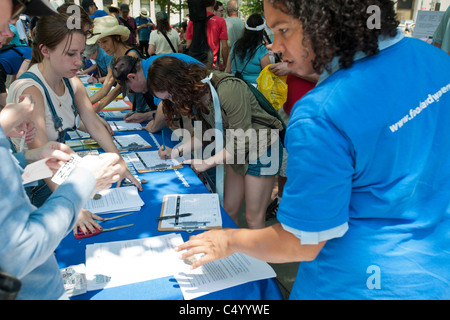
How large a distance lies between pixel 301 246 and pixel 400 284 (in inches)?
11.7

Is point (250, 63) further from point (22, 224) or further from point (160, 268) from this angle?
point (22, 224)

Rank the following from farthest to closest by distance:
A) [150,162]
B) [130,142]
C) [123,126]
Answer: [123,126], [130,142], [150,162]

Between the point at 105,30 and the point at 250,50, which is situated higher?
the point at 105,30

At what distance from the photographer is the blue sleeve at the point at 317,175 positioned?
74cm

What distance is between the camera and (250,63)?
162 inches

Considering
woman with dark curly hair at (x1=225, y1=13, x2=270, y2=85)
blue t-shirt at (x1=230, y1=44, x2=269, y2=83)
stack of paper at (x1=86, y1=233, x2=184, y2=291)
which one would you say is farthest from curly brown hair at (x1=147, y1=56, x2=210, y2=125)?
blue t-shirt at (x1=230, y1=44, x2=269, y2=83)

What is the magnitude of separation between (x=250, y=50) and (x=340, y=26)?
3.45 metres

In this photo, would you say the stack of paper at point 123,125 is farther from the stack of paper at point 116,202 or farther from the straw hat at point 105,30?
A: the stack of paper at point 116,202

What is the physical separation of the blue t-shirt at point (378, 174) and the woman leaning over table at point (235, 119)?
1.21 metres

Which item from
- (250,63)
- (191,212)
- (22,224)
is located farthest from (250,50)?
(22,224)

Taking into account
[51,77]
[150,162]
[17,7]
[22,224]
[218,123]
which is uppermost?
[17,7]

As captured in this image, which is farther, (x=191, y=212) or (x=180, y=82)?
(x=180, y=82)

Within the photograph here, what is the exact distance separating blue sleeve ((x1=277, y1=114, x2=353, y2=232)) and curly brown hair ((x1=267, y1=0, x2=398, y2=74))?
18 cm
